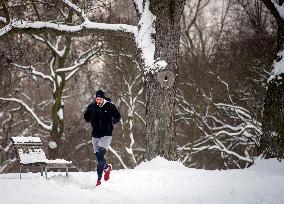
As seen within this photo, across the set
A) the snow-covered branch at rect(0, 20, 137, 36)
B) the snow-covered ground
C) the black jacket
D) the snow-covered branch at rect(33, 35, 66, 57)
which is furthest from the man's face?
the snow-covered branch at rect(33, 35, 66, 57)

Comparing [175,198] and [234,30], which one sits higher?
[234,30]

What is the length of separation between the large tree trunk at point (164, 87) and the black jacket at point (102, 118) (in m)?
1.74

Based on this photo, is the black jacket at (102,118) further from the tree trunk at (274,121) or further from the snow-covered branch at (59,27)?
the tree trunk at (274,121)

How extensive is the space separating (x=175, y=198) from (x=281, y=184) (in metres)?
2.28

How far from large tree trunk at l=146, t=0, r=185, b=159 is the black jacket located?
1.74 metres

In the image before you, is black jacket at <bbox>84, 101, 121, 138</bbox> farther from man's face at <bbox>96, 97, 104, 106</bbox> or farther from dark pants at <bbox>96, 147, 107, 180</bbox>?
dark pants at <bbox>96, 147, 107, 180</bbox>

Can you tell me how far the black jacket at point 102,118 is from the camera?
354 inches

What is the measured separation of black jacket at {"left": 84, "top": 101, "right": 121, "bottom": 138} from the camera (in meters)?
9.00

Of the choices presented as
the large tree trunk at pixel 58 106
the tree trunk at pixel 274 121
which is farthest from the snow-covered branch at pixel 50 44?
the tree trunk at pixel 274 121

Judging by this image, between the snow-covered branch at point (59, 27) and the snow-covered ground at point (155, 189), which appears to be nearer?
the snow-covered ground at point (155, 189)

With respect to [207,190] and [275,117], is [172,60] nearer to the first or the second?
[275,117]

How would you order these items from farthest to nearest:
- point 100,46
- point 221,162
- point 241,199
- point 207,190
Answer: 1. point 221,162
2. point 100,46
3. point 207,190
4. point 241,199

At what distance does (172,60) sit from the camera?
35.0 ft

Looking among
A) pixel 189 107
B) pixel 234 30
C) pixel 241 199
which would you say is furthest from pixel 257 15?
pixel 241 199
